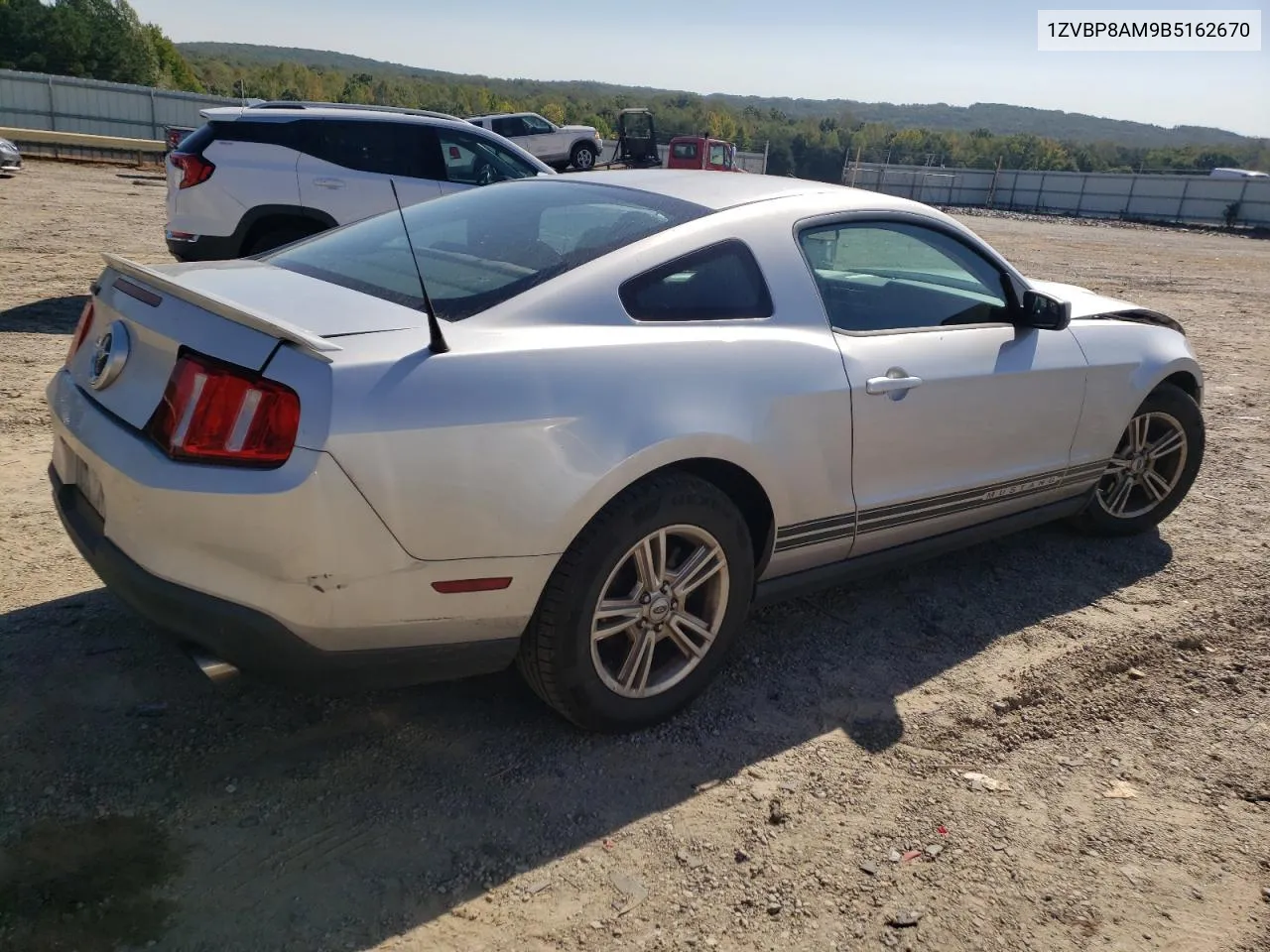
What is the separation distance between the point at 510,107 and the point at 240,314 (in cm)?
11266

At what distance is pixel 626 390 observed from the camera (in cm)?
262

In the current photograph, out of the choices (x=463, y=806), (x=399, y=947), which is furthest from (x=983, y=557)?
(x=399, y=947)

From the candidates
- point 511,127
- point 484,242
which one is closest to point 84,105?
point 511,127

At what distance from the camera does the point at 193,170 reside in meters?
7.67

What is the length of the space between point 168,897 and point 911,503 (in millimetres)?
2559

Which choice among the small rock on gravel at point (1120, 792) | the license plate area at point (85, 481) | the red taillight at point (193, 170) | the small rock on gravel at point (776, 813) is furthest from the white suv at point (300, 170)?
the small rock on gravel at point (1120, 792)

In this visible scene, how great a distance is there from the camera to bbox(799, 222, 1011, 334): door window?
3.38 metres

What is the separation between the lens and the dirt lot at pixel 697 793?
2236 mm

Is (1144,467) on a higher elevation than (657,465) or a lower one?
lower

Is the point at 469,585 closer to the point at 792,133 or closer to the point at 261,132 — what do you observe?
the point at 261,132

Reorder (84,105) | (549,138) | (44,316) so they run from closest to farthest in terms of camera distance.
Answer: (44,316)
(549,138)
(84,105)

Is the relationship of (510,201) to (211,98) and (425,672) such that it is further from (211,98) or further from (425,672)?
(211,98)

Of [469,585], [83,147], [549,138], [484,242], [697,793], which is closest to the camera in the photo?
[469,585]

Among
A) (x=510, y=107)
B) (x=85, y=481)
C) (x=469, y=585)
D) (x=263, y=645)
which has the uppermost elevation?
(x=510, y=107)
